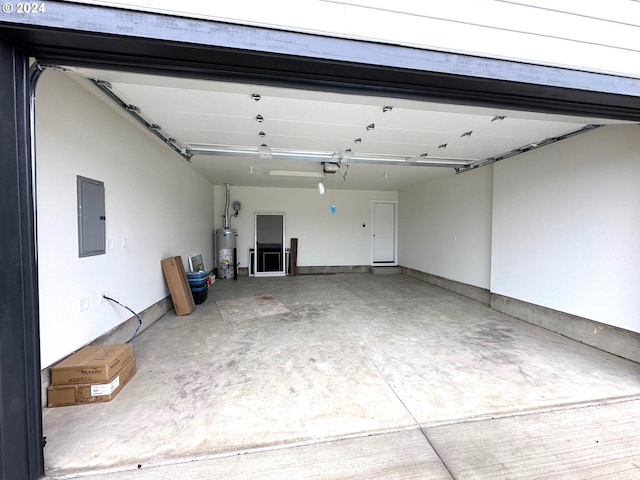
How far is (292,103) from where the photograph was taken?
2.56 meters

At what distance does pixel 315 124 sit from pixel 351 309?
2.94 m

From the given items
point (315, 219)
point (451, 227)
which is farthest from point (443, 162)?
point (315, 219)

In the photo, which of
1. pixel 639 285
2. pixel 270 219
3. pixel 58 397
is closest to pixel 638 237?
pixel 639 285

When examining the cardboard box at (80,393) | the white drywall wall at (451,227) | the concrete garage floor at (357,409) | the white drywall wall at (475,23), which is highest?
the white drywall wall at (475,23)

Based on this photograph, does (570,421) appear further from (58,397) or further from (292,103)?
(58,397)

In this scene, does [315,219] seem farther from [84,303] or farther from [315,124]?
[84,303]

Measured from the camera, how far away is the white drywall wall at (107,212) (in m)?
2.04

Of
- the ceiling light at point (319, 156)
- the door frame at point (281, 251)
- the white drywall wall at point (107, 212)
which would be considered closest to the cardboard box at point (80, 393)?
the white drywall wall at point (107, 212)

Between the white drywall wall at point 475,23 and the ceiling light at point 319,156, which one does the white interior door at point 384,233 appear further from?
the white drywall wall at point 475,23

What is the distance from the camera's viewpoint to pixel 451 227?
5.94m

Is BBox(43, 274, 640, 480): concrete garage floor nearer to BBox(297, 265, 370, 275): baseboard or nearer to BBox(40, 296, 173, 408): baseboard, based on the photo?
BBox(40, 296, 173, 408): baseboard

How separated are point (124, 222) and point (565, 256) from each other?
538 cm

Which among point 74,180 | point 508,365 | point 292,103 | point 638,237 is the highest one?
point 292,103

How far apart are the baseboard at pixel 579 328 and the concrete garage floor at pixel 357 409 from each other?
14 cm
